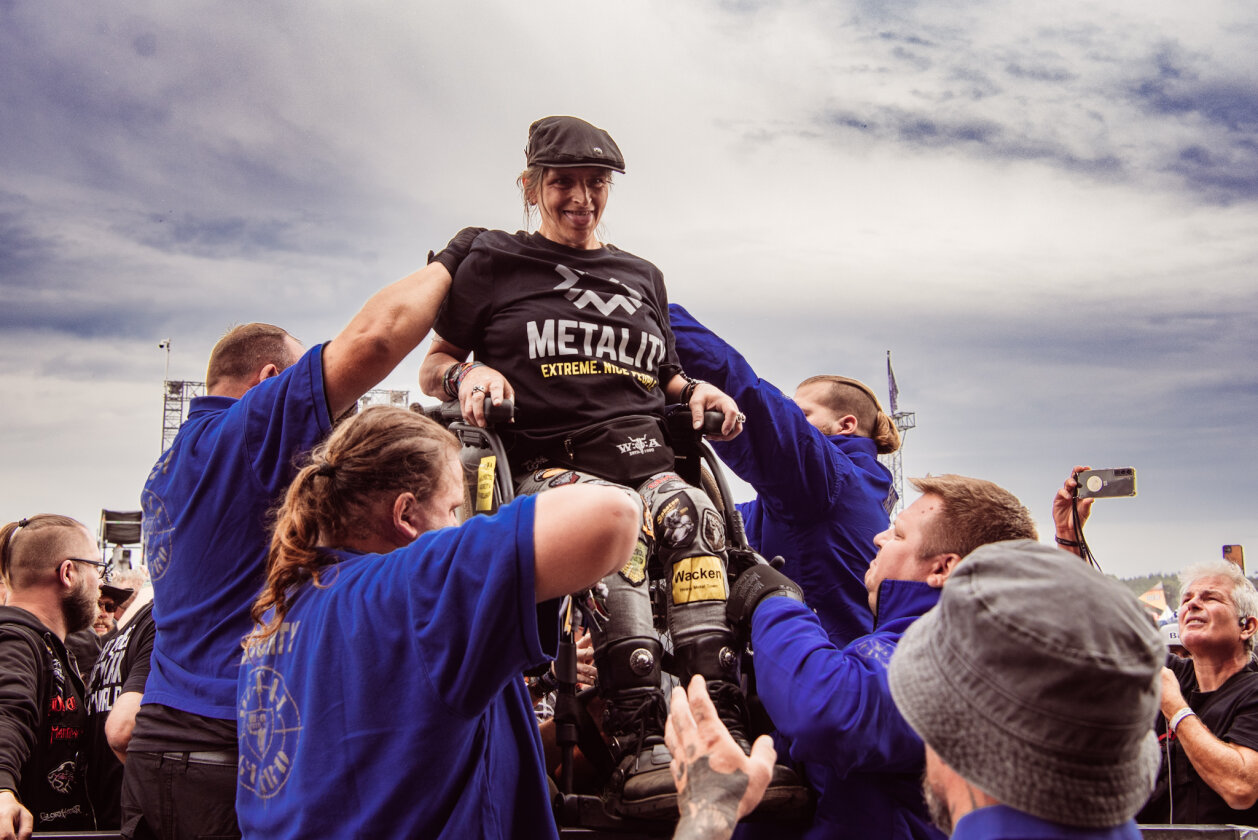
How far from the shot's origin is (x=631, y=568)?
2738mm

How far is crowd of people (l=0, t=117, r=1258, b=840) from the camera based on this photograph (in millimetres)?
1255

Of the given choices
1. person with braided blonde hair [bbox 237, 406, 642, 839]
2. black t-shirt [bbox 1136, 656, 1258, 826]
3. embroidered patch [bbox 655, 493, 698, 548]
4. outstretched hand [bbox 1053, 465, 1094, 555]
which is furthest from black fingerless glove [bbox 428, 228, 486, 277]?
black t-shirt [bbox 1136, 656, 1258, 826]

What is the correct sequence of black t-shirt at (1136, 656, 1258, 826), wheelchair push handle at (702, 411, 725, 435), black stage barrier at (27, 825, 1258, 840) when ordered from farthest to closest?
black t-shirt at (1136, 656, 1258, 826)
wheelchair push handle at (702, 411, 725, 435)
black stage barrier at (27, 825, 1258, 840)

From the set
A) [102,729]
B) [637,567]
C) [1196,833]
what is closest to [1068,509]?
[1196,833]

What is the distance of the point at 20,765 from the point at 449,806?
2172 mm

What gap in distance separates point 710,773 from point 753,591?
40.5 inches

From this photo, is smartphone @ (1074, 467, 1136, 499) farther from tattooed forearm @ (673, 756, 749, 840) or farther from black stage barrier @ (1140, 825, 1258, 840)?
tattooed forearm @ (673, 756, 749, 840)

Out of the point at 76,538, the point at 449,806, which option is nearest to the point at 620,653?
the point at 449,806

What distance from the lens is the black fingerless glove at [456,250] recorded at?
321 cm

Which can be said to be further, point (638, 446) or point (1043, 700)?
point (638, 446)

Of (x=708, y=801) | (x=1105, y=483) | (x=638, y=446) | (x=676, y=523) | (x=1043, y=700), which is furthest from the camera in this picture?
(x=1105, y=483)

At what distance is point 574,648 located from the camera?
2.70m

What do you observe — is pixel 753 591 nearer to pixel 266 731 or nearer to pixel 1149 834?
pixel 266 731

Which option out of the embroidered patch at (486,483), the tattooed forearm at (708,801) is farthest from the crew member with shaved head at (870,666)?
the embroidered patch at (486,483)
